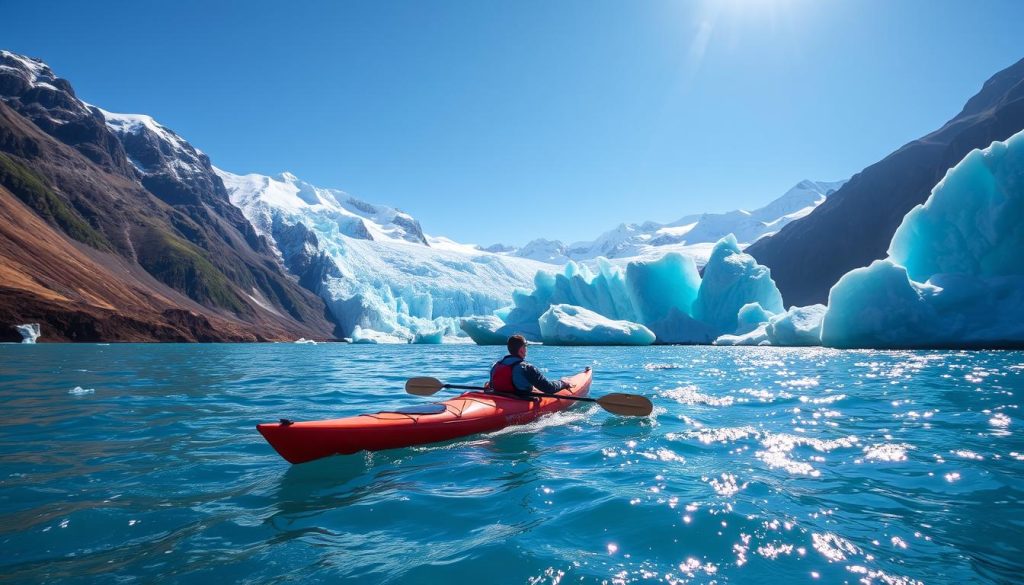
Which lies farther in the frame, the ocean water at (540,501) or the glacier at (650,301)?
the glacier at (650,301)

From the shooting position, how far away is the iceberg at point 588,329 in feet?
122

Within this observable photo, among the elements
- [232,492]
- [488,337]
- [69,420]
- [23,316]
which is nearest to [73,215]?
[23,316]

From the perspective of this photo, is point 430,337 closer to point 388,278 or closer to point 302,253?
point 388,278

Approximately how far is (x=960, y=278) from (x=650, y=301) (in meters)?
21.7

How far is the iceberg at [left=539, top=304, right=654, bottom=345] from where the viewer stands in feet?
122

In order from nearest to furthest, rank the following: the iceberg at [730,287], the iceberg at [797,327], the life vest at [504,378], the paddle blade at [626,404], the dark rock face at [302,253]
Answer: the paddle blade at [626,404] → the life vest at [504,378] → the iceberg at [797,327] → the iceberg at [730,287] → the dark rock face at [302,253]

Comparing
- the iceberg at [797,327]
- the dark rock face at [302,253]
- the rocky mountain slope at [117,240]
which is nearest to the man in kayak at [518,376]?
the iceberg at [797,327]

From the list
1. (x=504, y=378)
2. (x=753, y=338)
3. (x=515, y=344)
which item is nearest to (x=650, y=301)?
(x=753, y=338)

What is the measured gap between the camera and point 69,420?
7645mm

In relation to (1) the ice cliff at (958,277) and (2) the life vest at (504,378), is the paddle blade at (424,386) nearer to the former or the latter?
(2) the life vest at (504,378)

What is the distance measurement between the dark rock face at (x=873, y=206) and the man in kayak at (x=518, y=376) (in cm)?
8391

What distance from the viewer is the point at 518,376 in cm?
789

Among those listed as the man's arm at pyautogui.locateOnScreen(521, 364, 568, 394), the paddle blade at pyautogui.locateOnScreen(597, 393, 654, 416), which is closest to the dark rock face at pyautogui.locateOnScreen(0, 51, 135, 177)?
the man's arm at pyautogui.locateOnScreen(521, 364, 568, 394)

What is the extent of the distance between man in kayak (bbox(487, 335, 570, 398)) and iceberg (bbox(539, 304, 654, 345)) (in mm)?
29246
